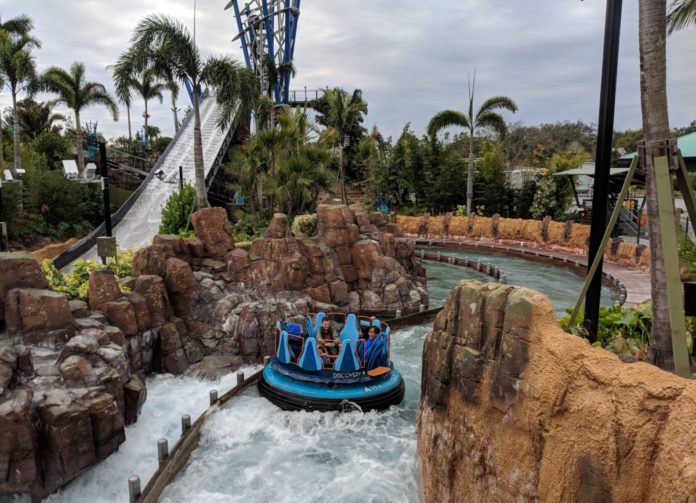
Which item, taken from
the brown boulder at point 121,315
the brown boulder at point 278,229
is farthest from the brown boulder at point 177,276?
the brown boulder at point 278,229

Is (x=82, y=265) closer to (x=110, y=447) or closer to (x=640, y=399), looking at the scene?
(x=110, y=447)

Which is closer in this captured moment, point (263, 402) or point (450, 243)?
point (263, 402)

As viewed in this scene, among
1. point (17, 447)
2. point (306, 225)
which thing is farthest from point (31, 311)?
point (306, 225)

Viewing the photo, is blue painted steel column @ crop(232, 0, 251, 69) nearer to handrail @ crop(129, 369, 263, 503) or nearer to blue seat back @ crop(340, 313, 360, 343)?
blue seat back @ crop(340, 313, 360, 343)

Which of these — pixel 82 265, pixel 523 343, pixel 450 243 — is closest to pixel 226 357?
pixel 82 265

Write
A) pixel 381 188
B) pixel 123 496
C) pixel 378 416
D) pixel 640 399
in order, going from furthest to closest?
pixel 381 188 → pixel 378 416 → pixel 123 496 → pixel 640 399

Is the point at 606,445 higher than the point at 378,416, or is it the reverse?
the point at 606,445

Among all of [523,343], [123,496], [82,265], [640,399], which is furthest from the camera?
[82,265]
